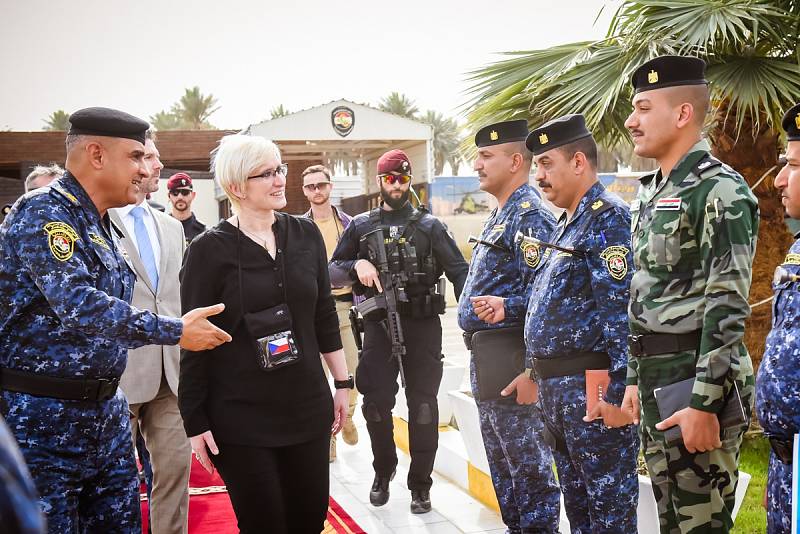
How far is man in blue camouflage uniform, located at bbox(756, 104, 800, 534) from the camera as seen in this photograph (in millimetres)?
2283

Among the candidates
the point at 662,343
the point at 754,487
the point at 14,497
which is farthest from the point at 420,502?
the point at 14,497

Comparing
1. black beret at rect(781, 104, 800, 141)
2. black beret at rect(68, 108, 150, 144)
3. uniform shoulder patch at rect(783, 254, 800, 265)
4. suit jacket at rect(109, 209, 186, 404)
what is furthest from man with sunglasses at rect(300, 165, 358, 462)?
uniform shoulder patch at rect(783, 254, 800, 265)

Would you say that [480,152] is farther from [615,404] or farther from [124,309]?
[124,309]

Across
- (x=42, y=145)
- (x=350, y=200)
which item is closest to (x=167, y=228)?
(x=350, y=200)

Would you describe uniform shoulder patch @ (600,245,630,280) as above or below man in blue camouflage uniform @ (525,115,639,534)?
above

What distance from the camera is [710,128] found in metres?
5.84

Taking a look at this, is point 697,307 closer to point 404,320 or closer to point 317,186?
point 404,320

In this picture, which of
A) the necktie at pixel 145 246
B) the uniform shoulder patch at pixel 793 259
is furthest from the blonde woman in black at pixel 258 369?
the uniform shoulder patch at pixel 793 259

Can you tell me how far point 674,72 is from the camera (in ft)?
9.22

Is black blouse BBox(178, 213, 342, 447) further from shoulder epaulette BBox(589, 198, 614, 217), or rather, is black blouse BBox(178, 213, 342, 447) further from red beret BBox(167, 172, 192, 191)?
red beret BBox(167, 172, 192, 191)

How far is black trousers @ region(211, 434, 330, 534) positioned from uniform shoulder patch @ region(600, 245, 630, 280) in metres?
1.28

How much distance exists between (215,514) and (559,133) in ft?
10.9

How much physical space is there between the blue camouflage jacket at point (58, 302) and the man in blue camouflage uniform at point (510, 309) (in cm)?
184

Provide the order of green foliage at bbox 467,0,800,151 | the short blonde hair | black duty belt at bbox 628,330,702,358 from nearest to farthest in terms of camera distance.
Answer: black duty belt at bbox 628,330,702,358, the short blonde hair, green foliage at bbox 467,0,800,151
